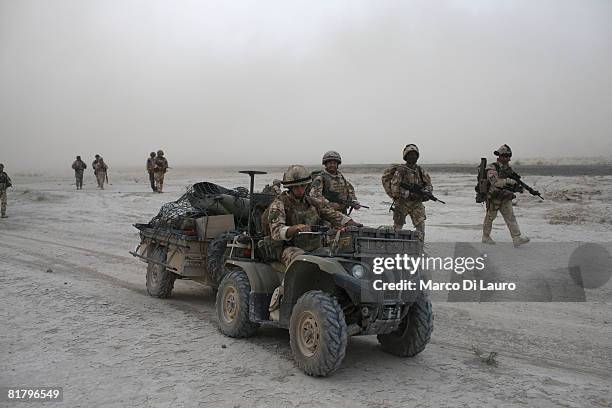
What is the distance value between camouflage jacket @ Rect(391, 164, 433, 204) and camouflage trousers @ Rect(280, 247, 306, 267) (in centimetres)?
460

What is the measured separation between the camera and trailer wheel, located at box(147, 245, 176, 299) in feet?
25.7

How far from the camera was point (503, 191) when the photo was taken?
36.1 feet

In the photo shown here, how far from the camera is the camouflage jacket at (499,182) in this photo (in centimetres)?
1097

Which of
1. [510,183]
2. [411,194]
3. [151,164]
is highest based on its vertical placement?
[151,164]

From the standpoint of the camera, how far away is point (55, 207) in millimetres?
21125

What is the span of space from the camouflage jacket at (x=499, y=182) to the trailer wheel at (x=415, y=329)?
647 cm

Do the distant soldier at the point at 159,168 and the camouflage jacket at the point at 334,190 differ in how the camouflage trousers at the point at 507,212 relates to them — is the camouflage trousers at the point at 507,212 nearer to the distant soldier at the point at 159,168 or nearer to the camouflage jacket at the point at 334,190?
the camouflage jacket at the point at 334,190

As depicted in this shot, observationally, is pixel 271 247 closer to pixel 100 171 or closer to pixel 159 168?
pixel 159 168

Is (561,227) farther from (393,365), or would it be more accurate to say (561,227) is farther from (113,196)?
(113,196)

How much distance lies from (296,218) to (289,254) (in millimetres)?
562

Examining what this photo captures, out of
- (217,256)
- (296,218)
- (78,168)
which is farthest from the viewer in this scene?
(78,168)

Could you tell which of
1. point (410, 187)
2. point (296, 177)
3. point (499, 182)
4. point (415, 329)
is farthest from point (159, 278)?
point (499, 182)

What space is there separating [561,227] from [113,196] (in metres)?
18.4

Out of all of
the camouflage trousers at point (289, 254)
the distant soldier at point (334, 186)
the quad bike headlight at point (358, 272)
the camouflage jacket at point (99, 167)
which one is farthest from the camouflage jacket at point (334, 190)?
the camouflage jacket at point (99, 167)
